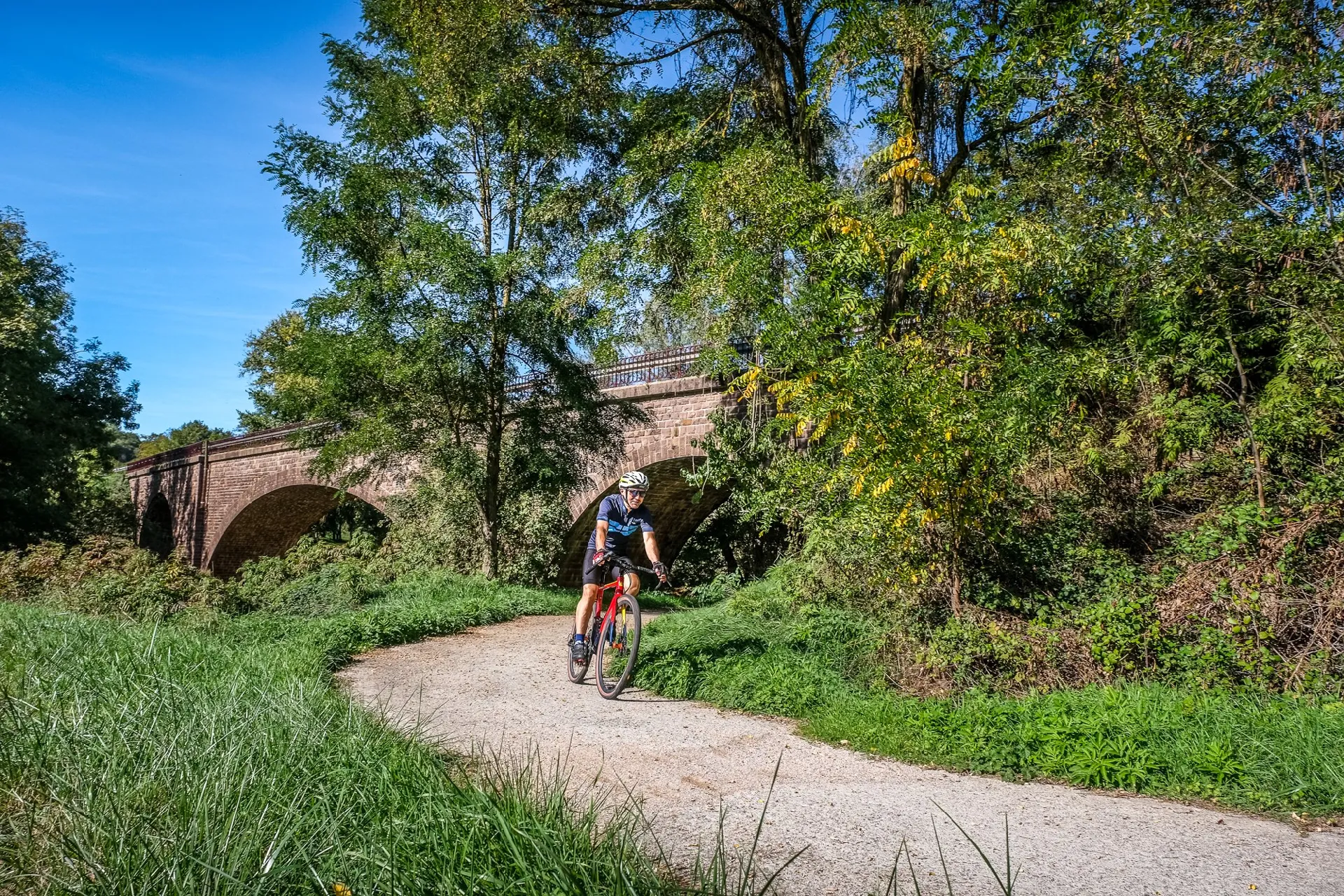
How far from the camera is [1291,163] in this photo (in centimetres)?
648

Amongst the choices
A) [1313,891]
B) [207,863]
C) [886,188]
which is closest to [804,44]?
[886,188]

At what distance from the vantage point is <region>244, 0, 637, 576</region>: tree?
10.5m

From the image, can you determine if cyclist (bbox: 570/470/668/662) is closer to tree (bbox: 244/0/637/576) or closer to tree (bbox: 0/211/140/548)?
tree (bbox: 244/0/637/576)

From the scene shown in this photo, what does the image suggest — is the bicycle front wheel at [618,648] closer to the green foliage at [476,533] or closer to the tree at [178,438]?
the green foliage at [476,533]

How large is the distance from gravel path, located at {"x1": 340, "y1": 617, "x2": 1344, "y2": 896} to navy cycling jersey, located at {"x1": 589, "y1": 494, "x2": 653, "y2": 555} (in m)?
1.09

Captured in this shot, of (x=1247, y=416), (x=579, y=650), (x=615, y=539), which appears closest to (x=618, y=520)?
(x=615, y=539)

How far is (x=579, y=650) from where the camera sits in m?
6.16

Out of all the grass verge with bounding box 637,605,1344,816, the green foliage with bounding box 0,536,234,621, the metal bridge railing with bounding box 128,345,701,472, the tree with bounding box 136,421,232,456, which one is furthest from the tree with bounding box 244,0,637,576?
the tree with bounding box 136,421,232,456

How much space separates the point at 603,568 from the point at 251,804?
3.68m

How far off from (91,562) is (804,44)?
10.7 m

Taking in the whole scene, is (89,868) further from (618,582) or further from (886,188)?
(886,188)

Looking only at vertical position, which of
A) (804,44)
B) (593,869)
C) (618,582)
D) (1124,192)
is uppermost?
(804,44)

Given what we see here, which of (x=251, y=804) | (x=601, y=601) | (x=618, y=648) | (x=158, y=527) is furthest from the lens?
(x=158, y=527)

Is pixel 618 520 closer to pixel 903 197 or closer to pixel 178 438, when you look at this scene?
pixel 903 197
